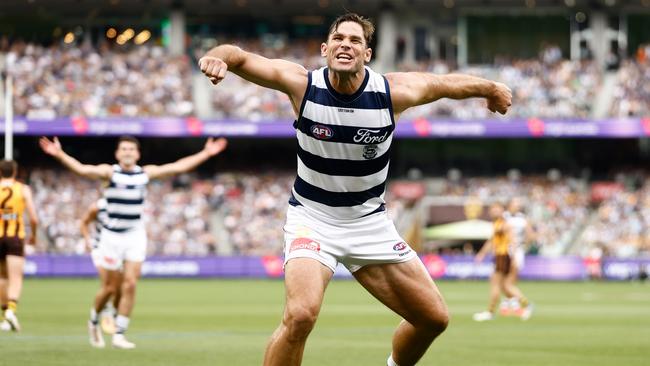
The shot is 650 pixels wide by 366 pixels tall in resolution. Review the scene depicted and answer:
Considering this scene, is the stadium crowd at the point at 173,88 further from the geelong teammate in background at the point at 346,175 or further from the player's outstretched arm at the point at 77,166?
the geelong teammate in background at the point at 346,175

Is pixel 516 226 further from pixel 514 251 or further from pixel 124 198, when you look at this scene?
pixel 124 198

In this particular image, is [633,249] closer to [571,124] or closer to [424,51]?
[571,124]

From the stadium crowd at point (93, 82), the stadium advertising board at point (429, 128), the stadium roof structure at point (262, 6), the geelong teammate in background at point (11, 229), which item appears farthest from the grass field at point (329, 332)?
the stadium roof structure at point (262, 6)

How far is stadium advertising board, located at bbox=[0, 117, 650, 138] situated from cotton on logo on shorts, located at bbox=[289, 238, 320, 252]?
41.5 meters

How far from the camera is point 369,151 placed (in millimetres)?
9078

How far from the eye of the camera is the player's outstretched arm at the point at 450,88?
9.40 meters

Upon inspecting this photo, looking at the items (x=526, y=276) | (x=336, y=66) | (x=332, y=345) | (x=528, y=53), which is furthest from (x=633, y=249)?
(x=336, y=66)

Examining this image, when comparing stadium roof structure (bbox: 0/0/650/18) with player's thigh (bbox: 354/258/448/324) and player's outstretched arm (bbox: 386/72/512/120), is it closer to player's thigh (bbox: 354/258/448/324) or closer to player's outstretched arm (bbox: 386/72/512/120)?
player's outstretched arm (bbox: 386/72/512/120)

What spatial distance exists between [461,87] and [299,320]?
94.9 inches

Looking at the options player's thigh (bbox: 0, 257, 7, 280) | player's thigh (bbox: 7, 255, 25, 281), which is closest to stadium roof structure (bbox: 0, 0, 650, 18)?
player's thigh (bbox: 0, 257, 7, 280)

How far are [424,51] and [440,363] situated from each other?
1704 inches

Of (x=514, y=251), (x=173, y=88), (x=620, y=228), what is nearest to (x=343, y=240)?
(x=514, y=251)

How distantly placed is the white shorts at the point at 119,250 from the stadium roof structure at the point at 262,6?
3839cm

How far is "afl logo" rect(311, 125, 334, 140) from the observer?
8875 mm
